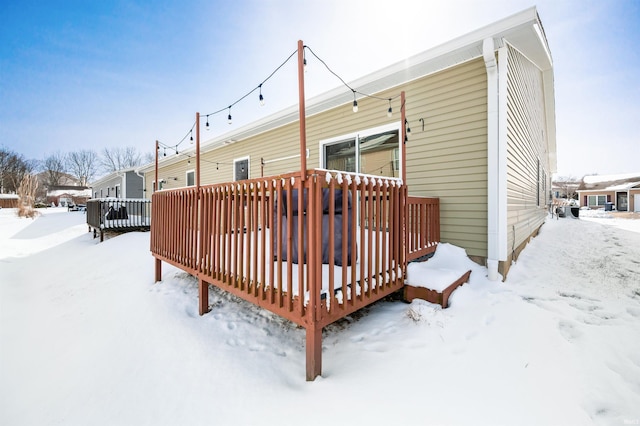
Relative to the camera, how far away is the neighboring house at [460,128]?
332cm

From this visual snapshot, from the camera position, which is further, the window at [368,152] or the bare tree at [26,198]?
the bare tree at [26,198]

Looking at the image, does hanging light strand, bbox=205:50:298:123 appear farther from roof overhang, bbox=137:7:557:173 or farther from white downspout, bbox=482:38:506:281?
white downspout, bbox=482:38:506:281

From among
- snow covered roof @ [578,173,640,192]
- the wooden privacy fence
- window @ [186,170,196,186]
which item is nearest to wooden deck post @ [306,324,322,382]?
the wooden privacy fence

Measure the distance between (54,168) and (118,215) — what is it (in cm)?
4983

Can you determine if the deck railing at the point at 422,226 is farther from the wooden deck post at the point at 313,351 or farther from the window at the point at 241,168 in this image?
the window at the point at 241,168

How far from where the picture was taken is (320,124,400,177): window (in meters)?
4.51

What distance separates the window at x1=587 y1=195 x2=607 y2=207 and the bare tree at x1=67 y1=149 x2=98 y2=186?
216 feet

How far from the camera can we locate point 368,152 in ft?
15.9

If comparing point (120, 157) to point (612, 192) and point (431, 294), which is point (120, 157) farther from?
point (612, 192)

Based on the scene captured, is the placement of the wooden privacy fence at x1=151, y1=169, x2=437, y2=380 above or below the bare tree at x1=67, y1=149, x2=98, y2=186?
below

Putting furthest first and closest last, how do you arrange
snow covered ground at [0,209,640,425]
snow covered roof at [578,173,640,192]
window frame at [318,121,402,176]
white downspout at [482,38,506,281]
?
1. snow covered roof at [578,173,640,192]
2. window frame at [318,121,402,176]
3. white downspout at [482,38,506,281]
4. snow covered ground at [0,209,640,425]

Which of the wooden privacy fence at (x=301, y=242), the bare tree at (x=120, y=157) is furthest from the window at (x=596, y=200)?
the bare tree at (x=120, y=157)

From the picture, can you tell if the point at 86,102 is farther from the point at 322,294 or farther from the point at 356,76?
the point at 322,294

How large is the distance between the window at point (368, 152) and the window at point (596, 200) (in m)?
32.2
